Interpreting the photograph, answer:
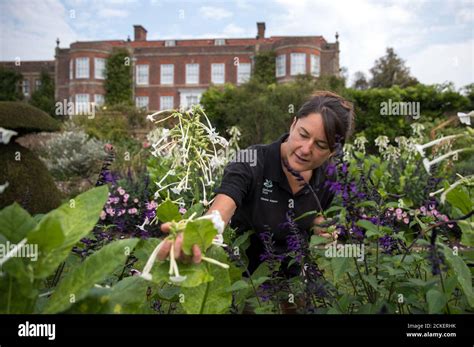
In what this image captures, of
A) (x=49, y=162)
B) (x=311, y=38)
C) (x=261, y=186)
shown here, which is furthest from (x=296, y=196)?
(x=311, y=38)

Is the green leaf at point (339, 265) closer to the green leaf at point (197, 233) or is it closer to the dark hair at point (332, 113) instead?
the green leaf at point (197, 233)

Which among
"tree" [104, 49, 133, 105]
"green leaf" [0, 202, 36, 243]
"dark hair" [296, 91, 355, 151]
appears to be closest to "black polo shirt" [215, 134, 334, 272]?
"dark hair" [296, 91, 355, 151]

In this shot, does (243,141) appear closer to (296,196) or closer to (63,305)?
(296,196)

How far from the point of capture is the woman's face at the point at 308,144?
2121 millimetres

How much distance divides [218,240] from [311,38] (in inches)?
1659

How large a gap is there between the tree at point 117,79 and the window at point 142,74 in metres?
A: 1.97

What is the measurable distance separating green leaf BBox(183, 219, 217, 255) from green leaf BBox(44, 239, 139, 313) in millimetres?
109

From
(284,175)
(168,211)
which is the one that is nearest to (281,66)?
(284,175)

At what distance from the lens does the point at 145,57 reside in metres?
46.2

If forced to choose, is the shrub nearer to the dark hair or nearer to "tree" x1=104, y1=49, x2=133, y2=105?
the dark hair

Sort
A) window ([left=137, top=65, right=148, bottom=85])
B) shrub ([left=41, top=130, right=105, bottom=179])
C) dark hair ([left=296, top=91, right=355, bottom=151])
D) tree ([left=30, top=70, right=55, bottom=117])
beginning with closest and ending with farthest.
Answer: dark hair ([left=296, top=91, right=355, bottom=151]), shrub ([left=41, top=130, right=105, bottom=179]), tree ([left=30, top=70, right=55, bottom=117]), window ([left=137, top=65, right=148, bottom=85])

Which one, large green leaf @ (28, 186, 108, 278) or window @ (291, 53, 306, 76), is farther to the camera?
window @ (291, 53, 306, 76)

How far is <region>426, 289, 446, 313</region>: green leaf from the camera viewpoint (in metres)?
0.99

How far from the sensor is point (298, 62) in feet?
133
